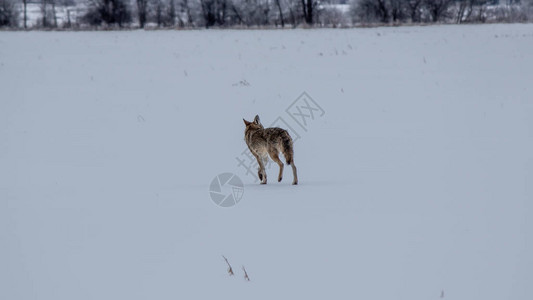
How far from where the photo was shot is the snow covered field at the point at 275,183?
3.36m

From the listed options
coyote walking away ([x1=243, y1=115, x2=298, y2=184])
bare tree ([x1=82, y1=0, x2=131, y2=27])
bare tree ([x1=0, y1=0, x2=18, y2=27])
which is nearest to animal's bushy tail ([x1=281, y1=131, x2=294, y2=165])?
coyote walking away ([x1=243, y1=115, x2=298, y2=184])

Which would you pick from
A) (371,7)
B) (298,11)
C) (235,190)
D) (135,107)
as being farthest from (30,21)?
(235,190)

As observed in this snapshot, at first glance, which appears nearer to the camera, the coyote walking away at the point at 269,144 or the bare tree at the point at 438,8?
the coyote walking away at the point at 269,144

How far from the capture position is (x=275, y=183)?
6.46 m

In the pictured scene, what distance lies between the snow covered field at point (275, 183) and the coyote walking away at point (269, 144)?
0.31 metres

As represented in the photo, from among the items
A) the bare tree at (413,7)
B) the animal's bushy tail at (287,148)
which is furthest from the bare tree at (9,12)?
the animal's bushy tail at (287,148)

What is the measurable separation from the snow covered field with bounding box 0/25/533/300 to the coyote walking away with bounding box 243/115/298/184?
0.31 metres

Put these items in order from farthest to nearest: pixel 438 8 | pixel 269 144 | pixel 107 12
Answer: pixel 107 12, pixel 438 8, pixel 269 144

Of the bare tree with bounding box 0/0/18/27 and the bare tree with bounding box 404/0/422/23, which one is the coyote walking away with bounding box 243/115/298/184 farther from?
the bare tree with bounding box 0/0/18/27

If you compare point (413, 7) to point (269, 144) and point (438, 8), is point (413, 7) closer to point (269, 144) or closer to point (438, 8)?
point (438, 8)

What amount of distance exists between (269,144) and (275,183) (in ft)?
1.76

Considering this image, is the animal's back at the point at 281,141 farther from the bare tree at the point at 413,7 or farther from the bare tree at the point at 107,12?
the bare tree at the point at 107,12

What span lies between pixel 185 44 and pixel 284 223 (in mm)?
19352

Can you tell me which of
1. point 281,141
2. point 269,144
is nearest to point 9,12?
point 269,144
